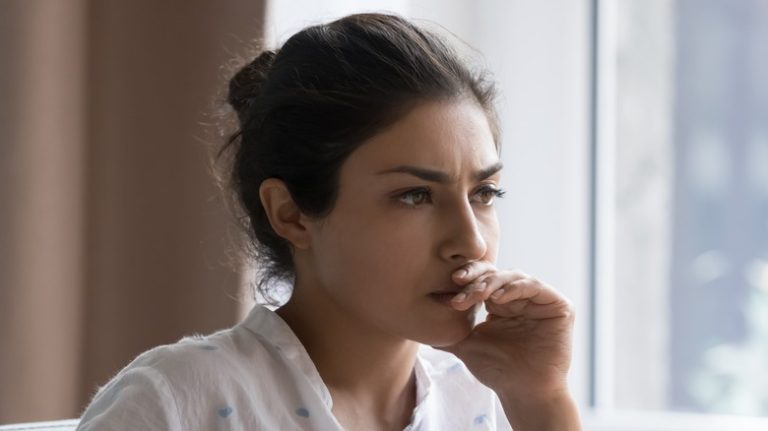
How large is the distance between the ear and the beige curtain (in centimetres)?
60

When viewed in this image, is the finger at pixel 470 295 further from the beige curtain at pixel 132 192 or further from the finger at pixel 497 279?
the beige curtain at pixel 132 192

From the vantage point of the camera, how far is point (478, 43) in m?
2.23

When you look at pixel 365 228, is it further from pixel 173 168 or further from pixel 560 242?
pixel 560 242

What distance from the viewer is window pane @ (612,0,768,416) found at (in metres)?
2.11

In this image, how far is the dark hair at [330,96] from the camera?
125 cm

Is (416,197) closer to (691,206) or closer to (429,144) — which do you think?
(429,144)

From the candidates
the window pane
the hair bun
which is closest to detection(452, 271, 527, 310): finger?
the hair bun

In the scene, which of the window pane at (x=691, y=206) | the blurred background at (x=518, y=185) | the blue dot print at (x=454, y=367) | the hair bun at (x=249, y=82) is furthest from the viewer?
the window pane at (x=691, y=206)

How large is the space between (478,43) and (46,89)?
0.84m

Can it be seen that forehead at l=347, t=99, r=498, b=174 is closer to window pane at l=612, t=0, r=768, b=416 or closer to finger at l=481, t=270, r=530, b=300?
finger at l=481, t=270, r=530, b=300

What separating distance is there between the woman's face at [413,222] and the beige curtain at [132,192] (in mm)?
697

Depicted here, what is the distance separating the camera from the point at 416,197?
4.01 feet

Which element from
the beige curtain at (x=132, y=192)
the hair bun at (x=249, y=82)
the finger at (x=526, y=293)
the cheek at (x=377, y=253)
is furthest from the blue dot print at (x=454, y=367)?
the beige curtain at (x=132, y=192)

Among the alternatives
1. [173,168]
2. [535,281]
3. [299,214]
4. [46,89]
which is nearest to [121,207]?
[173,168]
